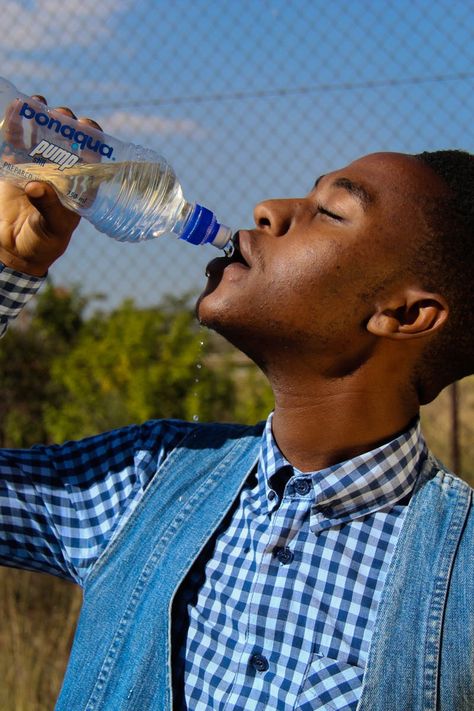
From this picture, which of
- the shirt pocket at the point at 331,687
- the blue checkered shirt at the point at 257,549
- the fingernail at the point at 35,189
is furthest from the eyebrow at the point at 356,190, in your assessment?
the shirt pocket at the point at 331,687

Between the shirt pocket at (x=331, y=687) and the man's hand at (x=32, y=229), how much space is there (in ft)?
3.37

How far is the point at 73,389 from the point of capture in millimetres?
4961

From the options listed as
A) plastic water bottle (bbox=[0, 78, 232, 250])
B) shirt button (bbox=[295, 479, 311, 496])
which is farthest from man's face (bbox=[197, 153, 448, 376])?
shirt button (bbox=[295, 479, 311, 496])

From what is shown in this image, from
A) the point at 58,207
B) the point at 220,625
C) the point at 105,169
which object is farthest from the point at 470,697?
the point at 105,169

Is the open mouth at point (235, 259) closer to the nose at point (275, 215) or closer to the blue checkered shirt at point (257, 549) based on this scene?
the nose at point (275, 215)

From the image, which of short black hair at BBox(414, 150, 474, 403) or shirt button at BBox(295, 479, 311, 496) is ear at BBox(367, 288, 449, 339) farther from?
shirt button at BBox(295, 479, 311, 496)

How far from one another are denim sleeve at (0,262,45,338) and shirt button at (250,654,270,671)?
2.88 feet

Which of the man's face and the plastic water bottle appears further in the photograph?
the plastic water bottle

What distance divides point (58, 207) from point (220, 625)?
0.94 m

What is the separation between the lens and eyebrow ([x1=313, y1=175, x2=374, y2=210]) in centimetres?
187

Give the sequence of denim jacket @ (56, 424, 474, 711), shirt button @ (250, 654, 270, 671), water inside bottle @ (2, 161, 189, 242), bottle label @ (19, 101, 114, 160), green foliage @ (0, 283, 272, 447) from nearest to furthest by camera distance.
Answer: denim jacket @ (56, 424, 474, 711)
shirt button @ (250, 654, 270, 671)
bottle label @ (19, 101, 114, 160)
water inside bottle @ (2, 161, 189, 242)
green foliage @ (0, 283, 272, 447)

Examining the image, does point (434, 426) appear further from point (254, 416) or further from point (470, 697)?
point (470, 697)

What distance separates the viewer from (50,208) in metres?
1.91

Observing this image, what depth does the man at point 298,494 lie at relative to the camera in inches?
64.6
